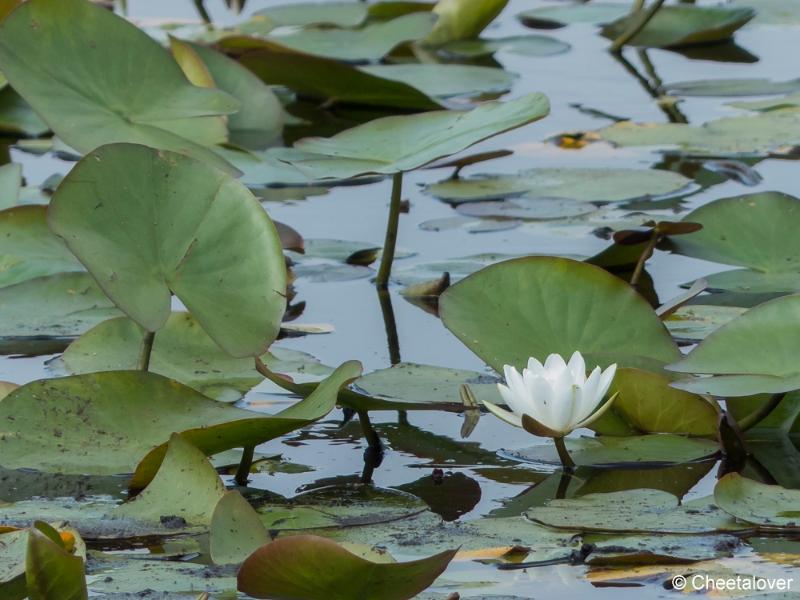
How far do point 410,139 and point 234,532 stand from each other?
2.58ft

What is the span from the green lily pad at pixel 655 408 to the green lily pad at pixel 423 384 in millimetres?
128

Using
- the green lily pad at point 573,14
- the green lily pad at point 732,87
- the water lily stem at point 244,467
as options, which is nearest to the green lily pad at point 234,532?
the water lily stem at point 244,467

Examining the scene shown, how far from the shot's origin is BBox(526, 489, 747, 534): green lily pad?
1.11m

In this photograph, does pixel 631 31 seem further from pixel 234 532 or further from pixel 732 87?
pixel 234 532

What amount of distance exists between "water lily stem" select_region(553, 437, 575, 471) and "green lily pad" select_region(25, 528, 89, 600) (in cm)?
46

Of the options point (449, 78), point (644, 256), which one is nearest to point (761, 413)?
point (644, 256)

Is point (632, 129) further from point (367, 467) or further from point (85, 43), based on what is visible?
point (367, 467)

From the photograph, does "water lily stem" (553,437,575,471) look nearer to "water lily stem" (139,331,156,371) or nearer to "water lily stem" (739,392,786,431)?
"water lily stem" (739,392,786,431)

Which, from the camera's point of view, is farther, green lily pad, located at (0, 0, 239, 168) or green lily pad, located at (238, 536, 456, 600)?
green lily pad, located at (0, 0, 239, 168)

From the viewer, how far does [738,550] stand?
1.08m

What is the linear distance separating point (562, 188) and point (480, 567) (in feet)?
3.77

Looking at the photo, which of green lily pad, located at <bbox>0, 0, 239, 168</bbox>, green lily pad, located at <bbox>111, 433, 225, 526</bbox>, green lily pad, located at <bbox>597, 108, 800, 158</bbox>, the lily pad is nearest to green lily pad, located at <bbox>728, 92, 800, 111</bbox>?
green lily pad, located at <bbox>597, 108, 800, 158</bbox>

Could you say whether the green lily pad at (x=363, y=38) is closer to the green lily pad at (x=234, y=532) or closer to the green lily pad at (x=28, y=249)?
the green lily pad at (x=28, y=249)

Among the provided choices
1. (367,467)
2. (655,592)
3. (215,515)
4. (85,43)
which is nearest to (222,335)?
(367,467)
